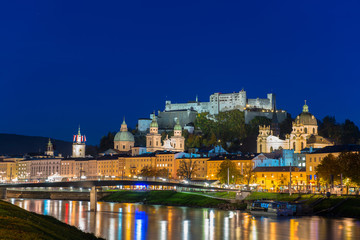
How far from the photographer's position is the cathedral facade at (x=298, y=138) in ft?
388

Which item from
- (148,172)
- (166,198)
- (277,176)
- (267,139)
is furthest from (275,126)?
(166,198)

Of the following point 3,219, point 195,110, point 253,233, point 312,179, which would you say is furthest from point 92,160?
point 3,219

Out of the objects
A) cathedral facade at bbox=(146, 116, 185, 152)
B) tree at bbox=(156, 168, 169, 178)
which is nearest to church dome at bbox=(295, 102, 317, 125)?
tree at bbox=(156, 168, 169, 178)

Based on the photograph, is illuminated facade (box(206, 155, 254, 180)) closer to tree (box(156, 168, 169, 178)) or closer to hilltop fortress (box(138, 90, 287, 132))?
tree (box(156, 168, 169, 178))

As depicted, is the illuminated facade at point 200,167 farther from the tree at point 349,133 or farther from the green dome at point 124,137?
the green dome at point 124,137

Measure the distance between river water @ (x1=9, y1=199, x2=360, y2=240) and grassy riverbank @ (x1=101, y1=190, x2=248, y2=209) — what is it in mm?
11300

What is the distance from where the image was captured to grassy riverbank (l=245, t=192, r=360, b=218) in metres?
55.9

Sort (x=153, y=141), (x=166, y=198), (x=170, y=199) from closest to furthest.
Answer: (x=170, y=199), (x=166, y=198), (x=153, y=141)

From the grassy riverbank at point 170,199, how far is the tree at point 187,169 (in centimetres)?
2630

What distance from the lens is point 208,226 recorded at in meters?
49.9

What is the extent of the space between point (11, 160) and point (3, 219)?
6227 inches

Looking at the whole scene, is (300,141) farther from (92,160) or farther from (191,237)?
(191,237)

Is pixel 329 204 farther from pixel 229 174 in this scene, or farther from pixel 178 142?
pixel 178 142

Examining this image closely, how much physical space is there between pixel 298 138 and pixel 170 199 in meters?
46.2
